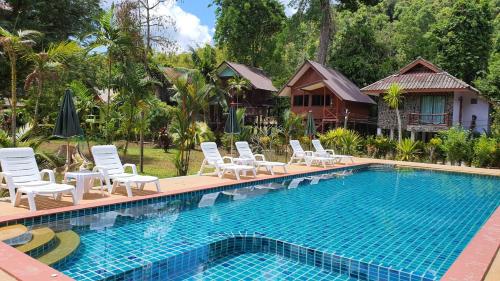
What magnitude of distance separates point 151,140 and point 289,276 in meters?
25.2

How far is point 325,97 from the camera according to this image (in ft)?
97.6

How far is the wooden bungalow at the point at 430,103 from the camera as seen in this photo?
83.7ft

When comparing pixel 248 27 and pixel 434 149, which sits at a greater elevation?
pixel 248 27

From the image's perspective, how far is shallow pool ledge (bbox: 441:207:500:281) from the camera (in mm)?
4402

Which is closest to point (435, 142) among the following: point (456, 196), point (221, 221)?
point (456, 196)

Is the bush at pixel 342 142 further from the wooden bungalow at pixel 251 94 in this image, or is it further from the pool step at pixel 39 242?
the pool step at pixel 39 242

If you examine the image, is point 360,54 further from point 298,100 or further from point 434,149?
point 434,149

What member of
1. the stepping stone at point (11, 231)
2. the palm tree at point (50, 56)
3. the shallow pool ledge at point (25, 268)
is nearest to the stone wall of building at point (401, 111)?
the palm tree at point (50, 56)

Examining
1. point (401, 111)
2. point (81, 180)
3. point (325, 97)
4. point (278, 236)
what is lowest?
point (278, 236)

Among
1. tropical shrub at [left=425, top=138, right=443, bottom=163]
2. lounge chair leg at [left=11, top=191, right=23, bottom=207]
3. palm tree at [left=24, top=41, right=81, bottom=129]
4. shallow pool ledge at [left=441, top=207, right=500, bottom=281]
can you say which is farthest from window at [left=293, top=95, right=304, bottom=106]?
lounge chair leg at [left=11, top=191, right=23, bottom=207]

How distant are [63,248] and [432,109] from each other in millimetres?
25656

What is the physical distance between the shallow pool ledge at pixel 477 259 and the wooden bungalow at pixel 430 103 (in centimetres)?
2064

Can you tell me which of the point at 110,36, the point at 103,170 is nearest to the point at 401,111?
the point at 110,36

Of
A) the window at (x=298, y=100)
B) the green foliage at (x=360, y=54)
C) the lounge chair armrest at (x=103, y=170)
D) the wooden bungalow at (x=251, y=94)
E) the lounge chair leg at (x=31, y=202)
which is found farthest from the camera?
the green foliage at (x=360, y=54)
